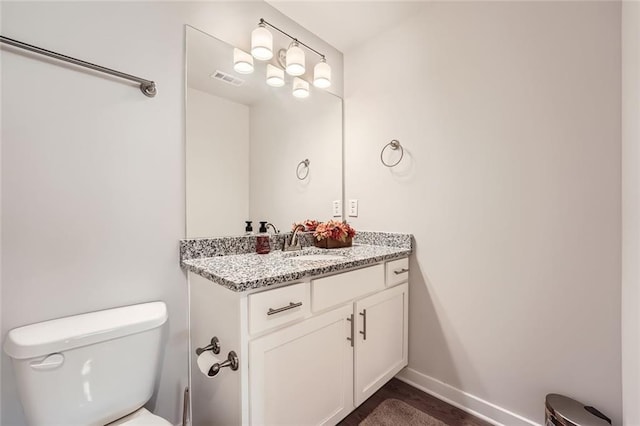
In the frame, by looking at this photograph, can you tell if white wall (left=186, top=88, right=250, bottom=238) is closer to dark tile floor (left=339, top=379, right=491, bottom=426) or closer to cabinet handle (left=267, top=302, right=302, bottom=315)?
cabinet handle (left=267, top=302, right=302, bottom=315)

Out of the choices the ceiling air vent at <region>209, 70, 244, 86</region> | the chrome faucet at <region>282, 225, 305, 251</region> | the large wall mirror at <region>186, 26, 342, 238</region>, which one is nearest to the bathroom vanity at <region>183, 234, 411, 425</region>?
the chrome faucet at <region>282, 225, 305, 251</region>

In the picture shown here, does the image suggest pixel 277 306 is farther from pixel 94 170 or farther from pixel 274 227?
pixel 94 170

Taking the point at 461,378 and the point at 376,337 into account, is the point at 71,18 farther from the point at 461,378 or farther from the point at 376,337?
the point at 461,378

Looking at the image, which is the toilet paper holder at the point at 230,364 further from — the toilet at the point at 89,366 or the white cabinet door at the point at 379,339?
the white cabinet door at the point at 379,339

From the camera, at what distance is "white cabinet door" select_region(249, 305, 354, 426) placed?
3.36 feet

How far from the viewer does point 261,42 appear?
1501 millimetres

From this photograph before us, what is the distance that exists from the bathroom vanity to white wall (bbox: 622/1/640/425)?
3.09ft

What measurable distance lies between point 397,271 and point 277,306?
2.88ft

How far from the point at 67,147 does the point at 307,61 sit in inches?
58.0

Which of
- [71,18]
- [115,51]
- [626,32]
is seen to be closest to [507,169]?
[626,32]

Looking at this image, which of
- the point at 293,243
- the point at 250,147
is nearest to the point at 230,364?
the point at 293,243

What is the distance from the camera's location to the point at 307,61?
6.36 feet

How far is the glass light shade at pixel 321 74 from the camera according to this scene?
6.15ft

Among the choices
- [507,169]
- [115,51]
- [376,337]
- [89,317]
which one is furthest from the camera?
[376,337]
